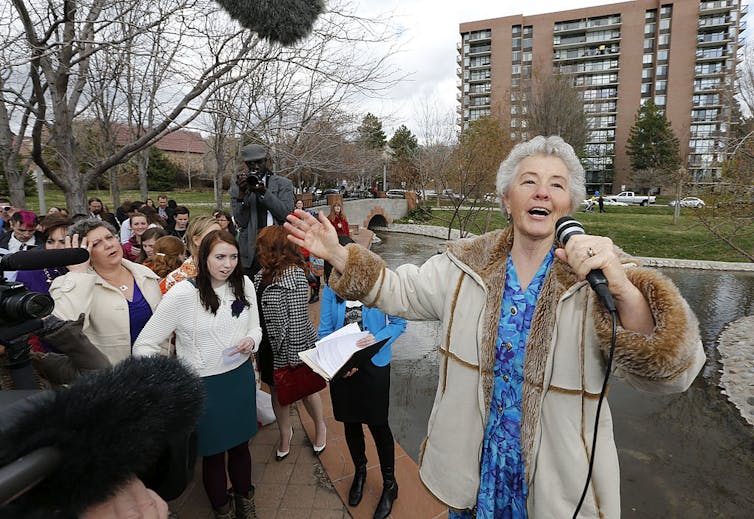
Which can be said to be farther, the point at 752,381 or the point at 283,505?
the point at 752,381

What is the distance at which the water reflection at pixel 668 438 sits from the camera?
10.6 feet

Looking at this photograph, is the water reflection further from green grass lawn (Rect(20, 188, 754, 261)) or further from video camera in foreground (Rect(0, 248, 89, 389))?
green grass lawn (Rect(20, 188, 754, 261))

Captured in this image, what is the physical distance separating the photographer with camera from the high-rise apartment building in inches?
1879

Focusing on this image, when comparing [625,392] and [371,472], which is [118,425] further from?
[625,392]

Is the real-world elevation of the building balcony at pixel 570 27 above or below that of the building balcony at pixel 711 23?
above

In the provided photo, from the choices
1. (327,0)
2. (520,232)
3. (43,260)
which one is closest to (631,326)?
(520,232)

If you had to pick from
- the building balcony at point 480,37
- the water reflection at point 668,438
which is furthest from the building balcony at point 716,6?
the water reflection at point 668,438

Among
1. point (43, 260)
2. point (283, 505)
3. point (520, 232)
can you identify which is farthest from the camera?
point (283, 505)

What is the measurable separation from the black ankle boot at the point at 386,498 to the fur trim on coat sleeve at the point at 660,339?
200 centimetres

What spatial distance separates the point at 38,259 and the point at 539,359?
1.60 meters

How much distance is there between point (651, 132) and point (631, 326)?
55.9 m

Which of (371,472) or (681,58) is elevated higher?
(681,58)

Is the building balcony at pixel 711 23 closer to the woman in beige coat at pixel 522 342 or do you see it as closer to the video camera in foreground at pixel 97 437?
the woman in beige coat at pixel 522 342

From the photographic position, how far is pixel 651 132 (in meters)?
45.8
